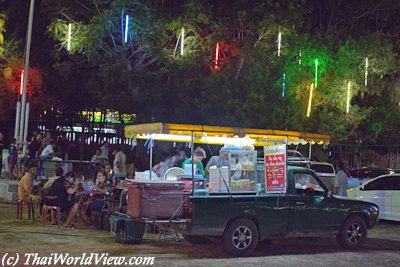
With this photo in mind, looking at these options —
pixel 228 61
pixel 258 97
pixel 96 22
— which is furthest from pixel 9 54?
pixel 258 97

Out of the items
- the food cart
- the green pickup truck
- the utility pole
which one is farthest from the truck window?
the utility pole

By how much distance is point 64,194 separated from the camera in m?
12.9

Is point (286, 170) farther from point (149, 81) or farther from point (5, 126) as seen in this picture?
point (5, 126)

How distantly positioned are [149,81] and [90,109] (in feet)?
29.1

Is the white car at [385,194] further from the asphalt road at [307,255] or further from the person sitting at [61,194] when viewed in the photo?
the person sitting at [61,194]

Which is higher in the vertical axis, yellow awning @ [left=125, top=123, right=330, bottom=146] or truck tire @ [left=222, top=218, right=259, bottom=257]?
yellow awning @ [left=125, top=123, right=330, bottom=146]

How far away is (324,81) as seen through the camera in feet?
72.5

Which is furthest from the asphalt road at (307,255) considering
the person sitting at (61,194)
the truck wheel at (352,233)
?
the person sitting at (61,194)

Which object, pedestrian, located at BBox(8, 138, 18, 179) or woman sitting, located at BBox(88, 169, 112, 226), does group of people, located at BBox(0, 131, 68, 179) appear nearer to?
pedestrian, located at BBox(8, 138, 18, 179)

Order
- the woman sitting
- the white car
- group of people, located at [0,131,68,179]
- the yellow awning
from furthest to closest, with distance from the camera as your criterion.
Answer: group of people, located at [0,131,68,179], the white car, the woman sitting, the yellow awning

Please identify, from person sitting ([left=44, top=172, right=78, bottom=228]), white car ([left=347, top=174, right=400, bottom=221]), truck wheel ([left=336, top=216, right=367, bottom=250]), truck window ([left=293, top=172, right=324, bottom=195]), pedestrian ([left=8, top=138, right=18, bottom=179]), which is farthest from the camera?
pedestrian ([left=8, top=138, right=18, bottom=179])

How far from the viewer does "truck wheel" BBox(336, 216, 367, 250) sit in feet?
38.1

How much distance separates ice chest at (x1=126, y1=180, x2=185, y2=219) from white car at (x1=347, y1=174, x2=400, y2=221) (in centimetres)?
823

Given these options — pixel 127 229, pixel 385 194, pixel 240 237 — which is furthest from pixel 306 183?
pixel 385 194
